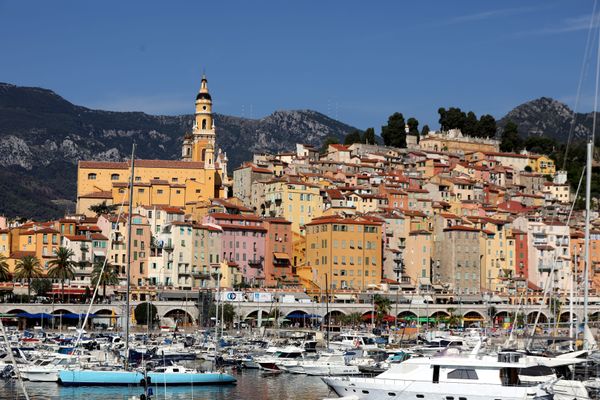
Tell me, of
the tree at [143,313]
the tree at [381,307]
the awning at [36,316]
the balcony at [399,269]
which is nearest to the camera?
the awning at [36,316]

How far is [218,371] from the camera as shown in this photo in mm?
56438

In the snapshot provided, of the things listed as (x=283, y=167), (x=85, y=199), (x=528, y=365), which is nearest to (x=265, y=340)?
(x=528, y=365)

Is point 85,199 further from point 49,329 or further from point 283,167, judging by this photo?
point 49,329

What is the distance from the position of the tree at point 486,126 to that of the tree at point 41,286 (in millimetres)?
86437

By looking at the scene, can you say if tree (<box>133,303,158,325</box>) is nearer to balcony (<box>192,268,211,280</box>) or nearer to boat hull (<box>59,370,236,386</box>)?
balcony (<box>192,268,211,280</box>)

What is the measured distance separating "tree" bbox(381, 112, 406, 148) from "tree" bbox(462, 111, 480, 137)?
12694 mm

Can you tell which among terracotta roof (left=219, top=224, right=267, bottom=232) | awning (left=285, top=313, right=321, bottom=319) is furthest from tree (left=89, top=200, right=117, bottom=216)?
awning (left=285, top=313, right=321, bottom=319)

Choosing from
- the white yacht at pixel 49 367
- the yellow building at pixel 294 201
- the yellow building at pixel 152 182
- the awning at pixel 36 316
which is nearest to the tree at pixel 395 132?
the yellow building at pixel 152 182

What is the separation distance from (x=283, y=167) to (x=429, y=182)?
17.6 metres

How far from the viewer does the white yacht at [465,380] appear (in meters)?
36.2

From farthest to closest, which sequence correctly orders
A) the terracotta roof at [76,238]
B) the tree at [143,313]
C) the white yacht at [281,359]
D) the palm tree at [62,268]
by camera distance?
the terracotta roof at [76,238] < the palm tree at [62,268] < the tree at [143,313] < the white yacht at [281,359]

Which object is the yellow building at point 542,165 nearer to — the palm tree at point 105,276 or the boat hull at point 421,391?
the palm tree at point 105,276

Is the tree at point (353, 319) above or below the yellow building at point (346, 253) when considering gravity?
below

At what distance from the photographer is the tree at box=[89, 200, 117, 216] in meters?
111
